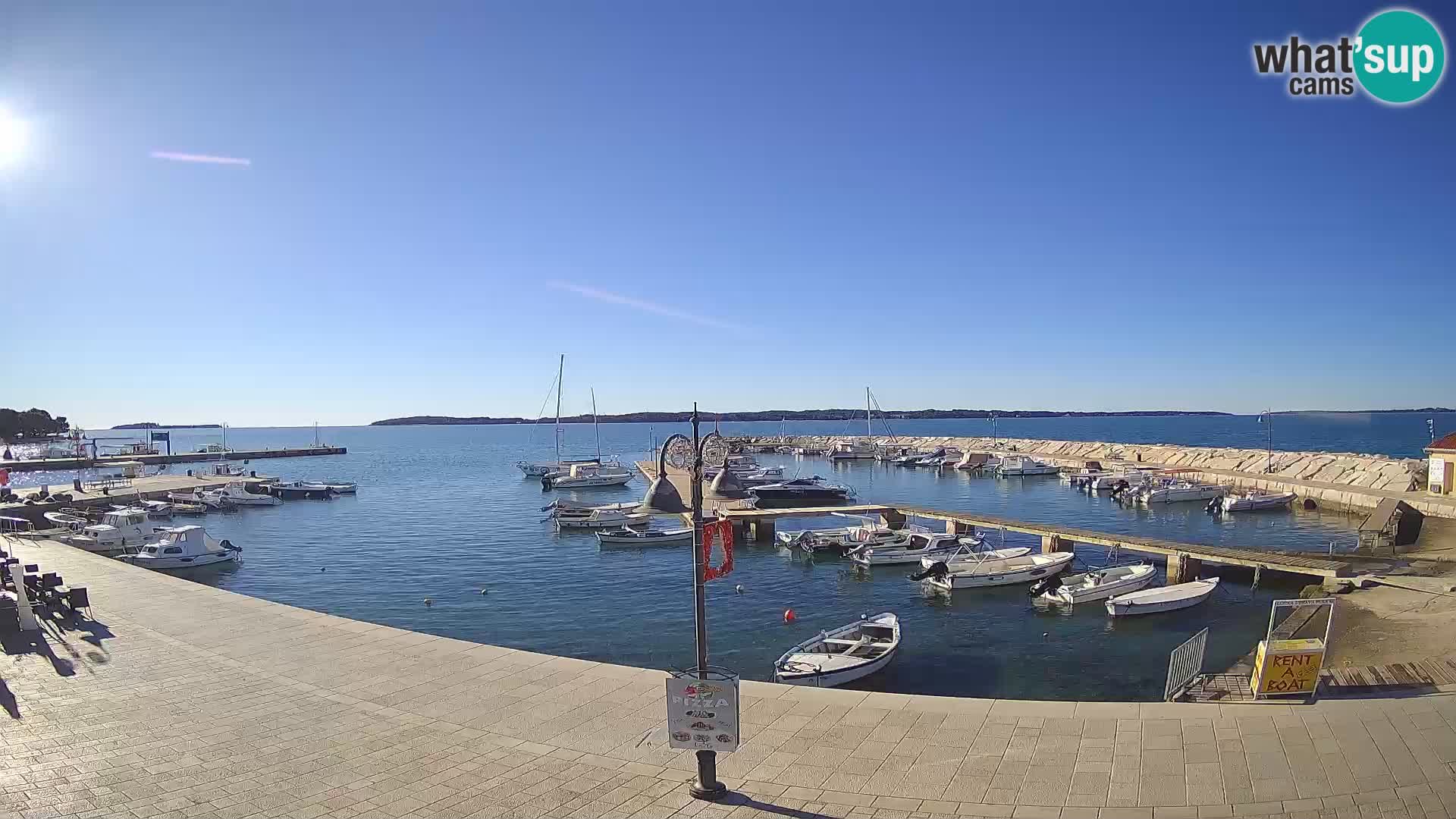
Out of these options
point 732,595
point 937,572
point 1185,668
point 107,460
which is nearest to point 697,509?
point 1185,668

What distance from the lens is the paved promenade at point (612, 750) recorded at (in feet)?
27.5

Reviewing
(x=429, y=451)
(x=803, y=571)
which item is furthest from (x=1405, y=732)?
(x=429, y=451)

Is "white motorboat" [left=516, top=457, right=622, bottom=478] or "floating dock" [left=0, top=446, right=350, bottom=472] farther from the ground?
"floating dock" [left=0, top=446, right=350, bottom=472]

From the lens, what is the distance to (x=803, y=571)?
112 feet

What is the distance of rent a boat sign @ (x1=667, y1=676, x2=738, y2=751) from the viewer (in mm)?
8430

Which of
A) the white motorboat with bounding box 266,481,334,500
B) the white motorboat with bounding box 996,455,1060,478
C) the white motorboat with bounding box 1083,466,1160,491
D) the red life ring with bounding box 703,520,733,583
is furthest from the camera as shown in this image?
the white motorboat with bounding box 996,455,1060,478

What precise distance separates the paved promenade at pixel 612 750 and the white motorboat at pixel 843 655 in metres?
6.71

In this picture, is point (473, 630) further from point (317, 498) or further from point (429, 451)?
point (429, 451)

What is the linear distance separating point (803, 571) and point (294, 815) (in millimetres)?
27125

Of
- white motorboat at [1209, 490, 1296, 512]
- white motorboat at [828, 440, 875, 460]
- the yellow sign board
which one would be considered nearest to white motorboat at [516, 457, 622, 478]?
white motorboat at [828, 440, 875, 460]

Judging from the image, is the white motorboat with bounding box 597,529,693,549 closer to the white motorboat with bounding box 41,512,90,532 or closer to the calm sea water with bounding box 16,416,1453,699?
the calm sea water with bounding box 16,416,1453,699

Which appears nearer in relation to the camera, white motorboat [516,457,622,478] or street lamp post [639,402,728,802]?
street lamp post [639,402,728,802]

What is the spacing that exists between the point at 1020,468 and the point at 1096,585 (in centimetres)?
5465

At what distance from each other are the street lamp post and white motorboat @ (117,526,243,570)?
36.5 m
